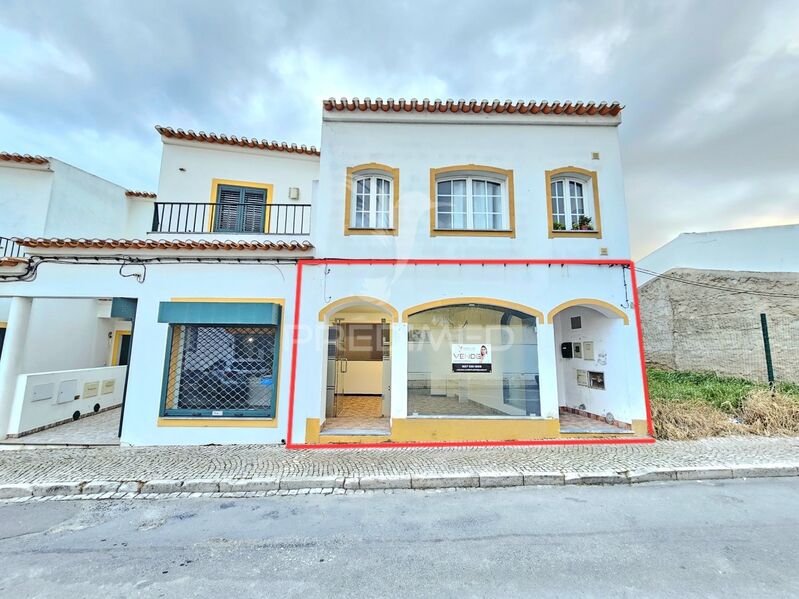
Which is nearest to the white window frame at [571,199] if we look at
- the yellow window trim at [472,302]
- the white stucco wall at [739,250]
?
the yellow window trim at [472,302]

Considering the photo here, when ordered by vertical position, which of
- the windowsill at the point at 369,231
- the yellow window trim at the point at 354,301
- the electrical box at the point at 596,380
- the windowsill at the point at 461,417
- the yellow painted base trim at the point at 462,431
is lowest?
the yellow painted base trim at the point at 462,431

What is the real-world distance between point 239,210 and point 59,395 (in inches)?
234

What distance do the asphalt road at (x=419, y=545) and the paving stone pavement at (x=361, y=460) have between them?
0.55 metres

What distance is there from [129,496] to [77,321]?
872 centimetres

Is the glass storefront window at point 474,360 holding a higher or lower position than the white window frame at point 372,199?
lower

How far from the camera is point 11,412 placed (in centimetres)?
705

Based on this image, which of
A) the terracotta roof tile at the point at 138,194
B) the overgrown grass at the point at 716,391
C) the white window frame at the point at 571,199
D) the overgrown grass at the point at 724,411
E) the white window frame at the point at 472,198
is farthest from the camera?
the terracotta roof tile at the point at 138,194

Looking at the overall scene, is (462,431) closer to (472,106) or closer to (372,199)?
(372,199)

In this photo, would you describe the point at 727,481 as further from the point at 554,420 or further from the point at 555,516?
the point at 555,516

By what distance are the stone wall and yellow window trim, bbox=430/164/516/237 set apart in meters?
8.22

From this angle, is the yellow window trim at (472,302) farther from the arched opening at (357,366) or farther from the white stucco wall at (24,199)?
the white stucco wall at (24,199)

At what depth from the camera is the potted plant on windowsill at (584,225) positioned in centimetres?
770

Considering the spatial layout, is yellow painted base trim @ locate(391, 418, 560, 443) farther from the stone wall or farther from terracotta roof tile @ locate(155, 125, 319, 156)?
the stone wall

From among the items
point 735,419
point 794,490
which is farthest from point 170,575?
point 735,419
